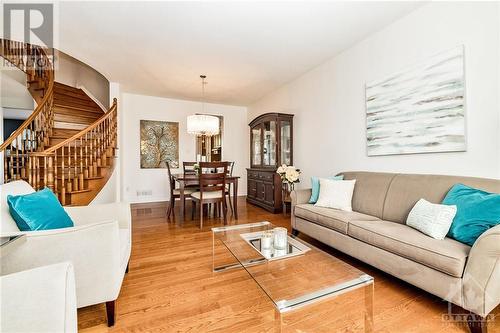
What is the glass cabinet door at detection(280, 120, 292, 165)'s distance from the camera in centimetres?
428

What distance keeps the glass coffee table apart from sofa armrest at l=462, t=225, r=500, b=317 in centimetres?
57

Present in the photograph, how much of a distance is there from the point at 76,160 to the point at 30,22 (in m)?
1.66

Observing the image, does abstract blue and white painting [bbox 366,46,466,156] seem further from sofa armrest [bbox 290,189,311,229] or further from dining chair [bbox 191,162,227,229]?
dining chair [bbox 191,162,227,229]

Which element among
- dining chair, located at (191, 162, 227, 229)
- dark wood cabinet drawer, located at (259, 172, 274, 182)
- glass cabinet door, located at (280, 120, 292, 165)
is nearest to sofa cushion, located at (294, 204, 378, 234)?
dining chair, located at (191, 162, 227, 229)

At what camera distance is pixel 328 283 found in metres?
1.20

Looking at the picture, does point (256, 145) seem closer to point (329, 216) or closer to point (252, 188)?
point (252, 188)

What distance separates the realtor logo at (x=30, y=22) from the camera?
2264mm

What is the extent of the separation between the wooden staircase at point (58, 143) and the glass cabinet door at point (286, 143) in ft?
10.0

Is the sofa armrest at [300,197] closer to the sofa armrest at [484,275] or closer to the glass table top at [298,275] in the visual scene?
the glass table top at [298,275]

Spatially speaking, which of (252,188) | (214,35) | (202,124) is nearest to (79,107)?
(202,124)

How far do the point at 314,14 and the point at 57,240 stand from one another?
2843mm

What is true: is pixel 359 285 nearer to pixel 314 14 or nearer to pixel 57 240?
pixel 57 240

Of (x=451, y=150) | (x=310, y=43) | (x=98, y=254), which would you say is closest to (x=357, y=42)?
(x=310, y=43)

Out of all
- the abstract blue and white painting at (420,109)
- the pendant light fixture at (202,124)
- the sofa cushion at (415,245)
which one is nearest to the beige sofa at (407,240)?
the sofa cushion at (415,245)
